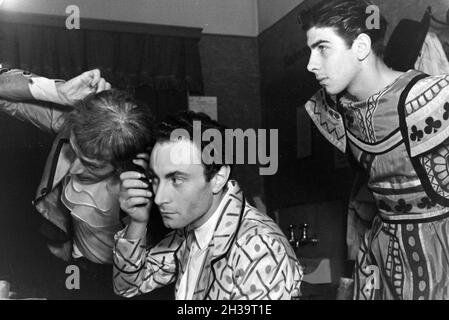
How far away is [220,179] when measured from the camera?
1.74 m

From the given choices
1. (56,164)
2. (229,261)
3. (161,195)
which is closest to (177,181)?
(161,195)

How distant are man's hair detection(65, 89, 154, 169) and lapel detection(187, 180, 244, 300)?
364 millimetres

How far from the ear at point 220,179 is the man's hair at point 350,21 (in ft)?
1.77

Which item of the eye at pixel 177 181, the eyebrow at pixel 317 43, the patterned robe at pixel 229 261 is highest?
the eyebrow at pixel 317 43

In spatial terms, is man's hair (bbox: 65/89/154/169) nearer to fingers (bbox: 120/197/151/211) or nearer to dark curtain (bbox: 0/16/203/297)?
dark curtain (bbox: 0/16/203/297)

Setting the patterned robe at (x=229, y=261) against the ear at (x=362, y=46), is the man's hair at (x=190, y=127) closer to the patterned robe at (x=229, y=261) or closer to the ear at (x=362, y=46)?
the patterned robe at (x=229, y=261)

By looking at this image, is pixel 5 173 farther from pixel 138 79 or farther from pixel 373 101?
pixel 373 101

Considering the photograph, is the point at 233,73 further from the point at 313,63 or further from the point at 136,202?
the point at 136,202

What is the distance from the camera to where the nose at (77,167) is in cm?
201

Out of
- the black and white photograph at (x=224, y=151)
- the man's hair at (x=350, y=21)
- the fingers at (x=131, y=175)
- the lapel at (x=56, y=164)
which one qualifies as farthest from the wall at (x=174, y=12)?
the fingers at (x=131, y=175)

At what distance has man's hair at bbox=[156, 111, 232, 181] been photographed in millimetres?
1727

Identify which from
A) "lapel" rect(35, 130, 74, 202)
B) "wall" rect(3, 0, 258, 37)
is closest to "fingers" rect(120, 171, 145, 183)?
"lapel" rect(35, 130, 74, 202)

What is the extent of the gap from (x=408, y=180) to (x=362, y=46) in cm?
42

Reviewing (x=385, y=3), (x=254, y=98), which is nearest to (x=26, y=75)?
(x=254, y=98)
